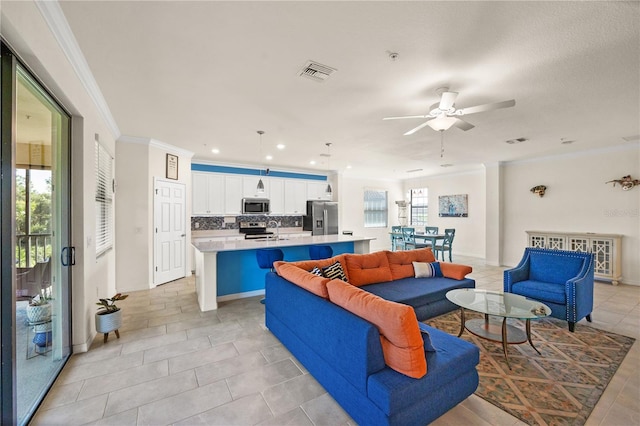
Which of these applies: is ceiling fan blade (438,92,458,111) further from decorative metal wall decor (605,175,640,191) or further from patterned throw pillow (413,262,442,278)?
decorative metal wall decor (605,175,640,191)

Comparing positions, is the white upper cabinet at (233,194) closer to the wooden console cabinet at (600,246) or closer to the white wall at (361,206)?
the white wall at (361,206)

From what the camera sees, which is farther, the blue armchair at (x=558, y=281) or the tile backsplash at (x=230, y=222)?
the tile backsplash at (x=230, y=222)

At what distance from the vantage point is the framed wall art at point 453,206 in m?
8.65

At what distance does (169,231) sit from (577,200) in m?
8.49

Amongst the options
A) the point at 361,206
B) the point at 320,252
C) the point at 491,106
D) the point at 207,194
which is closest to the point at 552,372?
the point at 491,106

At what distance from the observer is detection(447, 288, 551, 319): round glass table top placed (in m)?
2.56

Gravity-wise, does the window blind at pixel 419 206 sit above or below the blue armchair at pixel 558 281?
above

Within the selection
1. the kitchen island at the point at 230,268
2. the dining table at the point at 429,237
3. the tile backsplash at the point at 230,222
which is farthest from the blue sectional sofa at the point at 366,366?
the dining table at the point at 429,237

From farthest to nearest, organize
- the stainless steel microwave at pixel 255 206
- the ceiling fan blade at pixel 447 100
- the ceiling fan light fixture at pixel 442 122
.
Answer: the stainless steel microwave at pixel 255 206 < the ceiling fan light fixture at pixel 442 122 < the ceiling fan blade at pixel 447 100

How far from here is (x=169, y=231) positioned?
18.1 ft

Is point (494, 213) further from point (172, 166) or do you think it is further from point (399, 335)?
point (172, 166)

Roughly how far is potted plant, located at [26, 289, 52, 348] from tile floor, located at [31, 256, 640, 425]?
379mm

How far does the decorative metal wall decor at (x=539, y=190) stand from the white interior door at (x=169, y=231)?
7.88m

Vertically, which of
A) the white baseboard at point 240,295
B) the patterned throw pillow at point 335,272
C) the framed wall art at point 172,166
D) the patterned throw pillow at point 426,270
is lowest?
the white baseboard at point 240,295
